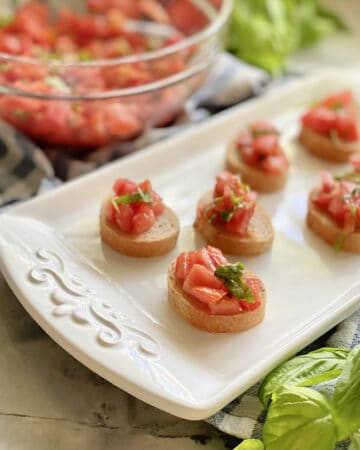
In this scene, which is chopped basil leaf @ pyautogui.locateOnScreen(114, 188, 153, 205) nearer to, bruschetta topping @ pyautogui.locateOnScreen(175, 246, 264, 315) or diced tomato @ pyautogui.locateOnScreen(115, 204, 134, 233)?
diced tomato @ pyautogui.locateOnScreen(115, 204, 134, 233)

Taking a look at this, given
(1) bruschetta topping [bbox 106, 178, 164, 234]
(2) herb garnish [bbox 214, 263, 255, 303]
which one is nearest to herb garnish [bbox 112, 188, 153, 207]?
(1) bruschetta topping [bbox 106, 178, 164, 234]

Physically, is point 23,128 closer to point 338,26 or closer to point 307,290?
point 307,290

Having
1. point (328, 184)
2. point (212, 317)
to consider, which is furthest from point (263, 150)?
point (212, 317)

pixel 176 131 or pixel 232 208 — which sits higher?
pixel 232 208

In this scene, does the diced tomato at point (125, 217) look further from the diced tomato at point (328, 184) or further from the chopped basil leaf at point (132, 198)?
the diced tomato at point (328, 184)

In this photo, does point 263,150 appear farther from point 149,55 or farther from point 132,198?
point 132,198

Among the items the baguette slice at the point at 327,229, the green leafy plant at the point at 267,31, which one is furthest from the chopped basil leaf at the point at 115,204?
the green leafy plant at the point at 267,31
